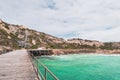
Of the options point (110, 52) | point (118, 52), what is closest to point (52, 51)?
point (110, 52)

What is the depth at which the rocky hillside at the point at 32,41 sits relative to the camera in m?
89.5

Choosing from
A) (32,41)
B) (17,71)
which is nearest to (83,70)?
(17,71)

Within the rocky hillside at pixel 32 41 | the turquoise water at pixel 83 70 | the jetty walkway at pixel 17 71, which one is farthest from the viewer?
the rocky hillside at pixel 32 41

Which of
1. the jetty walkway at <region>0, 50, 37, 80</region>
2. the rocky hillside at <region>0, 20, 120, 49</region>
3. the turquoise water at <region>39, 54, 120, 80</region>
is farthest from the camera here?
the rocky hillside at <region>0, 20, 120, 49</region>

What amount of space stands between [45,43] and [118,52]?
128 feet

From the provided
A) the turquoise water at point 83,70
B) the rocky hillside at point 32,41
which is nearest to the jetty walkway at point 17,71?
the turquoise water at point 83,70

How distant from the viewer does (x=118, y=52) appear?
9456 cm

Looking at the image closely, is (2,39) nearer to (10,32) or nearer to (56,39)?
(10,32)

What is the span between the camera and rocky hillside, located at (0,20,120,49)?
8950 cm

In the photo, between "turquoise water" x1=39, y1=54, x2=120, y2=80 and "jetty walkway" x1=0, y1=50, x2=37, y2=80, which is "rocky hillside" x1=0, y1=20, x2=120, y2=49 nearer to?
"turquoise water" x1=39, y1=54, x2=120, y2=80

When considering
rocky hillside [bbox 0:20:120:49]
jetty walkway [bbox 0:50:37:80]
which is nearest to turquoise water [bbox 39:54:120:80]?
jetty walkway [bbox 0:50:37:80]

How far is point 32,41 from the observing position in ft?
326

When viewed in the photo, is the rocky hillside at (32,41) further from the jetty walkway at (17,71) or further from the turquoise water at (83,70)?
the jetty walkway at (17,71)

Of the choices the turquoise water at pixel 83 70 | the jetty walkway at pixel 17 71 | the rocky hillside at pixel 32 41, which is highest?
the rocky hillside at pixel 32 41
